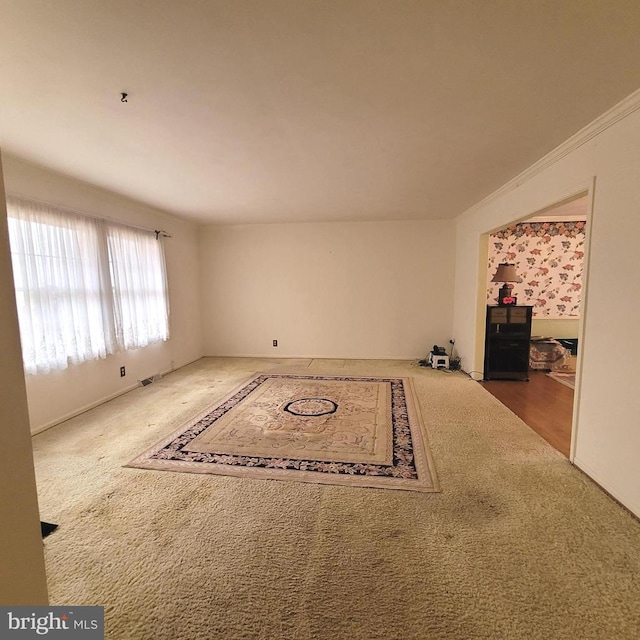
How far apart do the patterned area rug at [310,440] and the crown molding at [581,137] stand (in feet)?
8.03

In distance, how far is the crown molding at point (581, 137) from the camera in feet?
5.79

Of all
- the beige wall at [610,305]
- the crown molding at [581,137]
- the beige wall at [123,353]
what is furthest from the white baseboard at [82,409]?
the crown molding at [581,137]

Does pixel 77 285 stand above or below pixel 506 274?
below

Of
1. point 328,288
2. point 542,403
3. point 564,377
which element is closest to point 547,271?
point 564,377

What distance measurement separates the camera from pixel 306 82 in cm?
165

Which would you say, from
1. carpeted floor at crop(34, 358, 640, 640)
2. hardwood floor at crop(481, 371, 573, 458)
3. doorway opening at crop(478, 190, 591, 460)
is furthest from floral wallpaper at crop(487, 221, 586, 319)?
carpeted floor at crop(34, 358, 640, 640)

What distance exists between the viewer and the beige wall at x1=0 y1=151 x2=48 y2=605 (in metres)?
0.80

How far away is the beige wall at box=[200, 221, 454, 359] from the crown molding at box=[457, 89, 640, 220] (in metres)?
2.00

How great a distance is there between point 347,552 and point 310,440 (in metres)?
1.15

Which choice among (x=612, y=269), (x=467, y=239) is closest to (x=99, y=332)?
(x=612, y=269)

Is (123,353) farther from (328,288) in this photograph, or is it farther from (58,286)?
(328,288)

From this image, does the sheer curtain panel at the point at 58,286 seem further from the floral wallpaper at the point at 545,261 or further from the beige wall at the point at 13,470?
the floral wallpaper at the point at 545,261

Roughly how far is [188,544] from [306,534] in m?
0.60

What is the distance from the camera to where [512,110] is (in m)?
1.90
